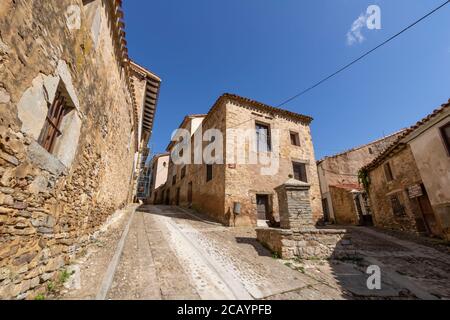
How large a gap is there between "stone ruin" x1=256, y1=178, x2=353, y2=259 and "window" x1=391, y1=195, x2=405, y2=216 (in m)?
6.88

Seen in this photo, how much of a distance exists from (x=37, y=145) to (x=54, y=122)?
2.76 feet

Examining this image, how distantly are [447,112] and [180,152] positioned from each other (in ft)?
60.0

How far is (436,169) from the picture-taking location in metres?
7.59

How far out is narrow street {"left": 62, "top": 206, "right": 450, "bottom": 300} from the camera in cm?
309

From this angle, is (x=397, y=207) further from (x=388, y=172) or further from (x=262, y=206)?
(x=262, y=206)

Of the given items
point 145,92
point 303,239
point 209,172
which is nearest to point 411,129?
point 303,239

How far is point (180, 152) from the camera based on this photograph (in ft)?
65.6

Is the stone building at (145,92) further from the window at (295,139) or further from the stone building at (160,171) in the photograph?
the window at (295,139)

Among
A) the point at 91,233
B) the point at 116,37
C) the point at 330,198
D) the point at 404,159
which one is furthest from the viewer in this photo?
the point at 330,198

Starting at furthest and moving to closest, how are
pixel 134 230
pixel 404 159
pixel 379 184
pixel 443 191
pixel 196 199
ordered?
pixel 196 199 → pixel 379 184 → pixel 404 159 → pixel 443 191 → pixel 134 230

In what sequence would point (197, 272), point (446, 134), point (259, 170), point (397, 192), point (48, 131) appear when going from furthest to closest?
point (259, 170) → point (397, 192) → point (446, 134) → point (197, 272) → point (48, 131)

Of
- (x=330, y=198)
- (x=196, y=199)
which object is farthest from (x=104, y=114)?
(x=330, y=198)

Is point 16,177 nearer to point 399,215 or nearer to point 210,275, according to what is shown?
point 210,275

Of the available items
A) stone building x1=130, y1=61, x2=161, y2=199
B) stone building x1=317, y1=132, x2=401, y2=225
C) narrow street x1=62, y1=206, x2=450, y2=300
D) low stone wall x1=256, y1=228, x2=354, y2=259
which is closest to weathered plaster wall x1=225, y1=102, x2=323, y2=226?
stone building x1=317, y1=132, x2=401, y2=225
